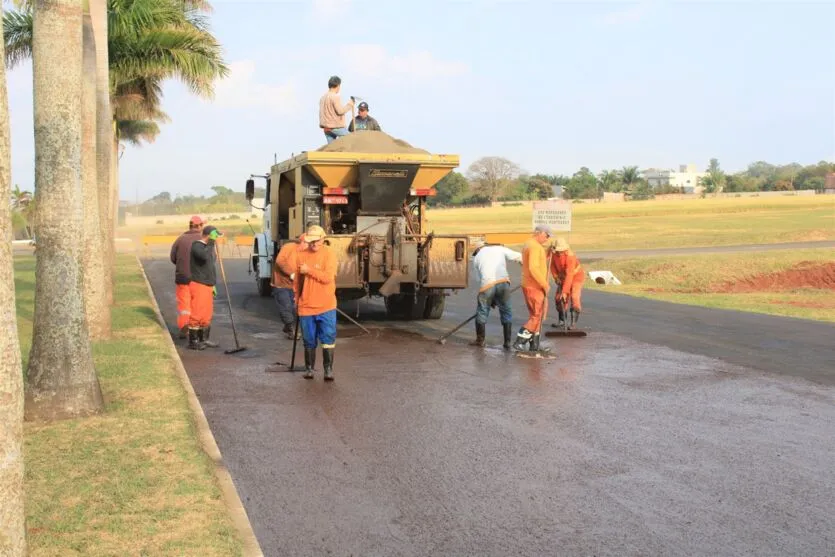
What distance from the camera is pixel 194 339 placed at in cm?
1355

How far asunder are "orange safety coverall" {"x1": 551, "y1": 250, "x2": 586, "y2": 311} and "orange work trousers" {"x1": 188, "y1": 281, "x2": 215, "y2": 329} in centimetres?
537

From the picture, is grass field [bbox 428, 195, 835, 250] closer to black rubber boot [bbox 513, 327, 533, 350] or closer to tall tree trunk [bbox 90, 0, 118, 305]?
tall tree trunk [bbox 90, 0, 118, 305]

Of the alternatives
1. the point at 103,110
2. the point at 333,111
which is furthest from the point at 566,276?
the point at 103,110

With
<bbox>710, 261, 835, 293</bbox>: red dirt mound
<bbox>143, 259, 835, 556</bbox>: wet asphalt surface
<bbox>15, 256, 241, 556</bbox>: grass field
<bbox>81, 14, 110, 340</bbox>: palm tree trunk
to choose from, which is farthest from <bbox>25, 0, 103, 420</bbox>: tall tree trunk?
<bbox>710, 261, 835, 293</bbox>: red dirt mound

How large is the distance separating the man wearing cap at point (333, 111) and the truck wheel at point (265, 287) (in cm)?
516

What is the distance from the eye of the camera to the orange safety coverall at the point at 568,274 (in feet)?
49.0

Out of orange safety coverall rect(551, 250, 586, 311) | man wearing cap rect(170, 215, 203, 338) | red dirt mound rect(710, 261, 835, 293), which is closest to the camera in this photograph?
man wearing cap rect(170, 215, 203, 338)

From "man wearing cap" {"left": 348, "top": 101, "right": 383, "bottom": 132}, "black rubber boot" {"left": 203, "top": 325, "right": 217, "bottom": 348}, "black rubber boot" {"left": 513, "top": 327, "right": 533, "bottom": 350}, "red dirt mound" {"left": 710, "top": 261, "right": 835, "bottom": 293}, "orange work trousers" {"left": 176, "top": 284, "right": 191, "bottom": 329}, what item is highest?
"man wearing cap" {"left": 348, "top": 101, "right": 383, "bottom": 132}

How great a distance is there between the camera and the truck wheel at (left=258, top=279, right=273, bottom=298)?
21375 mm

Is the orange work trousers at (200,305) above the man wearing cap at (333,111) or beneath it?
beneath

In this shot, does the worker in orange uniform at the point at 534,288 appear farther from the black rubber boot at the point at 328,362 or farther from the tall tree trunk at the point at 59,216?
the tall tree trunk at the point at 59,216

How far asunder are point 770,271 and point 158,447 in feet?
78.1

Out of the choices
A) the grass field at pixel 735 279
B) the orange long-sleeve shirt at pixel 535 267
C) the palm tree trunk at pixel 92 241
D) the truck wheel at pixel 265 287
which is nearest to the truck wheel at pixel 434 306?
the orange long-sleeve shirt at pixel 535 267

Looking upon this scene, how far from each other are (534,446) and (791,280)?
Result: 21571 millimetres
